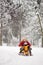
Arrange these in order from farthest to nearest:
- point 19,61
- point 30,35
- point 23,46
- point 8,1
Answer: point 30,35 → point 8,1 → point 23,46 → point 19,61

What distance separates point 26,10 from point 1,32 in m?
1.86

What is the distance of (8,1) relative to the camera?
841 cm

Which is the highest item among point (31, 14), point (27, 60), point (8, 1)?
point (8, 1)

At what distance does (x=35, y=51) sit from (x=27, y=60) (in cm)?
96

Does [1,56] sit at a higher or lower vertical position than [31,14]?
Result: lower

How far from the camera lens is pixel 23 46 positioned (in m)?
6.45

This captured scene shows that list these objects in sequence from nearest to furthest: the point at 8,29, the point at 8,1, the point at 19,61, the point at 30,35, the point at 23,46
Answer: the point at 19,61 → the point at 23,46 → the point at 8,1 → the point at 8,29 → the point at 30,35

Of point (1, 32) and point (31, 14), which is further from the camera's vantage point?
point (1, 32)

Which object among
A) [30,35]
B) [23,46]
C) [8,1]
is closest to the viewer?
[23,46]

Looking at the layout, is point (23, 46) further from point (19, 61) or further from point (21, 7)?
point (21, 7)

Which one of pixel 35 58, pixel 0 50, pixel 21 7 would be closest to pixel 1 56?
pixel 0 50

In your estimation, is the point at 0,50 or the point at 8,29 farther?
the point at 8,29

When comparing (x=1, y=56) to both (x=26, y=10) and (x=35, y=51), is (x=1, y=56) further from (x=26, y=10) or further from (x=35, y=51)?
(x=26, y=10)

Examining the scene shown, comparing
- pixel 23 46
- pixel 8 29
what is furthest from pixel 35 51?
pixel 8 29
